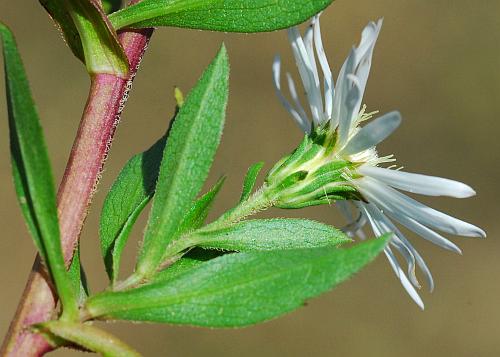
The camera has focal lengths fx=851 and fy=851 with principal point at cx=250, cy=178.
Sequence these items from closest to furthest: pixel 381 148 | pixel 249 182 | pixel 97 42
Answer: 1. pixel 97 42
2. pixel 249 182
3. pixel 381 148

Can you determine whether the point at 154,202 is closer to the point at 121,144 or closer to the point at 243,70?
the point at 121,144

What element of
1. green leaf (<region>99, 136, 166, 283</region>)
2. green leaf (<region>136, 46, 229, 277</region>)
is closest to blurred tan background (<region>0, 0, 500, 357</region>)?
green leaf (<region>99, 136, 166, 283</region>)

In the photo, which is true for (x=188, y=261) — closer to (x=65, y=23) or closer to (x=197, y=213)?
(x=197, y=213)

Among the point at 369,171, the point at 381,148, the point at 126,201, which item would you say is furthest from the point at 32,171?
the point at 381,148

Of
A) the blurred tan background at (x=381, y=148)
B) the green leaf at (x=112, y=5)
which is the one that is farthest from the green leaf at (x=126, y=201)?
the blurred tan background at (x=381, y=148)

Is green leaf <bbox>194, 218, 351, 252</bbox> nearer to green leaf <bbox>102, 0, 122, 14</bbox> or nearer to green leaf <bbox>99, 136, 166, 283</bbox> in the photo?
green leaf <bbox>99, 136, 166, 283</bbox>

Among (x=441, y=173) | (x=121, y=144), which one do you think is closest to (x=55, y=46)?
(x=121, y=144)
